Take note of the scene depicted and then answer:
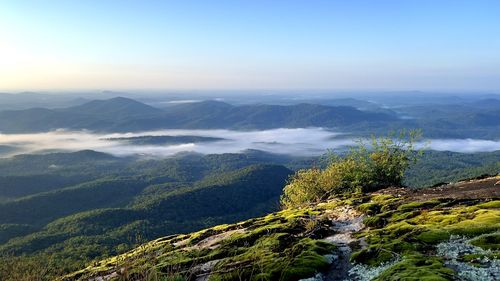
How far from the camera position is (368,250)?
607 inches

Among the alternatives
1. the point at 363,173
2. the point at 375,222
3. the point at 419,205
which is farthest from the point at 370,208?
the point at 363,173

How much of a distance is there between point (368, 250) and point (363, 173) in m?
27.9

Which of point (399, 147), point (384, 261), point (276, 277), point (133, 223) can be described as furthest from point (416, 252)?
point (133, 223)

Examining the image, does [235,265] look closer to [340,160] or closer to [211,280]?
[211,280]

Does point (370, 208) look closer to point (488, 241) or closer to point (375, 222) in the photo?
point (375, 222)

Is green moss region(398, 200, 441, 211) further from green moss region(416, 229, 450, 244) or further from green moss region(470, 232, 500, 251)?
green moss region(470, 232, 500, 251)

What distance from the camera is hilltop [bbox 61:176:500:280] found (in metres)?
12.9

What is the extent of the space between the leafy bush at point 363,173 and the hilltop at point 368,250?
1744 cm

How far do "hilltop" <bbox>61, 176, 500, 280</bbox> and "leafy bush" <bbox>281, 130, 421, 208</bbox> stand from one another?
57.2 feet

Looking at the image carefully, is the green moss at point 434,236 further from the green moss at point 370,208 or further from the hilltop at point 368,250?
the green moss at point 370,208

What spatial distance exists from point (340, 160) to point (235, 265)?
37.4 meters

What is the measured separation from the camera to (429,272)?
11789 mm

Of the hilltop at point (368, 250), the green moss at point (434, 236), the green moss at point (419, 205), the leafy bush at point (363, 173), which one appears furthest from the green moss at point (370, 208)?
the leafy bush at point (363, 173)

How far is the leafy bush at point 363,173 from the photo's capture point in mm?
42219
